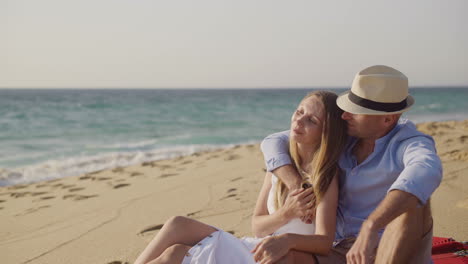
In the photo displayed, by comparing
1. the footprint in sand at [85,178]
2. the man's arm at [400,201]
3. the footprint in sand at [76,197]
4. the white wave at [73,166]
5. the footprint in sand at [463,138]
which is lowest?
the white wave at [73,166]

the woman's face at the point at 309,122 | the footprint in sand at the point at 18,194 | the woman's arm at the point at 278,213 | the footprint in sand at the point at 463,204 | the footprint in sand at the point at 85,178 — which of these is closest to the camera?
the woman's arm at the point at 278,213

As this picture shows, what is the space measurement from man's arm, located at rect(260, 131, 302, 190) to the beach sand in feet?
5.31

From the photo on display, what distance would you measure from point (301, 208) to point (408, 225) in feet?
2.19

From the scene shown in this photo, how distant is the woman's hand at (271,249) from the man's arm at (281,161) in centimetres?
44

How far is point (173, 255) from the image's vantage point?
2568 millimetres

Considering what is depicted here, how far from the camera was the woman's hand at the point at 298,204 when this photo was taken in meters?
2.75

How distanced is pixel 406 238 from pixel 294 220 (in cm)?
73

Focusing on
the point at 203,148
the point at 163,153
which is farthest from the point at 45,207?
the point at 203,148

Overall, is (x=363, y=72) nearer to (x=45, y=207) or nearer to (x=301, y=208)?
(x=301, y=208)

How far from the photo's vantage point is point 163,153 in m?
11.3

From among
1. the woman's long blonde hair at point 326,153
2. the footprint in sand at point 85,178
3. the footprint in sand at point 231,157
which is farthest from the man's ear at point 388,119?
the footprint in sand at point 231,157

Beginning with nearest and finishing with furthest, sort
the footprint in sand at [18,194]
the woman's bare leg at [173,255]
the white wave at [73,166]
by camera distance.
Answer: the woman's bare leg at [173,255]
the footprint in sand at [18,194]
the white wave at [73,166]

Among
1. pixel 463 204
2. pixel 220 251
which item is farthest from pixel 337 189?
pixel 463 204

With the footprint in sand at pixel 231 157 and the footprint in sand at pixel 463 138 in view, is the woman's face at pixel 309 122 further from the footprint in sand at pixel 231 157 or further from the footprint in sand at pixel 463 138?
the footprint in sand at pixel 463 138
